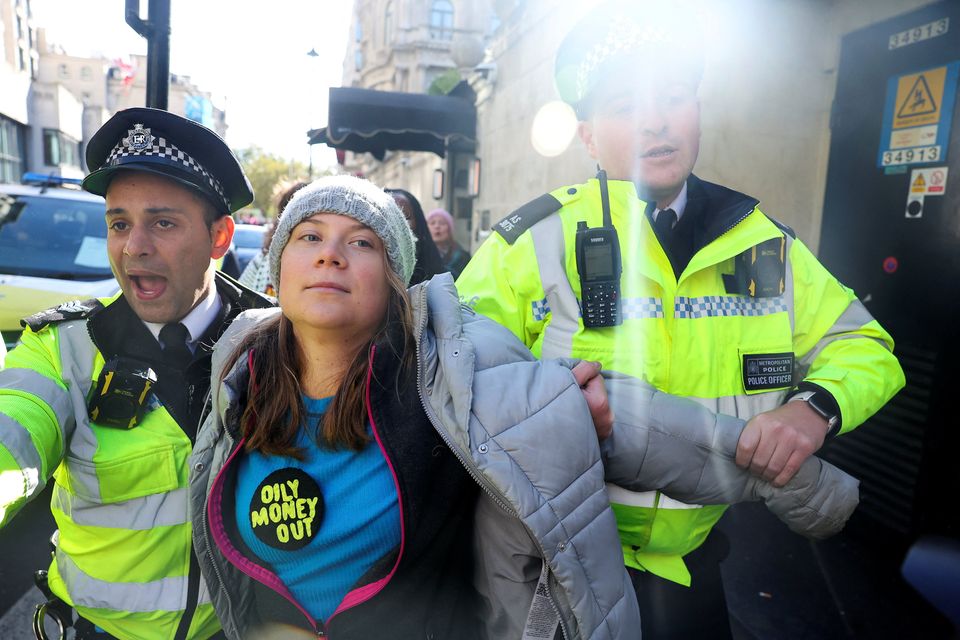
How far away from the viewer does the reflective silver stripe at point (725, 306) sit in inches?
60.6

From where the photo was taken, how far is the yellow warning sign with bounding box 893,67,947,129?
334cm

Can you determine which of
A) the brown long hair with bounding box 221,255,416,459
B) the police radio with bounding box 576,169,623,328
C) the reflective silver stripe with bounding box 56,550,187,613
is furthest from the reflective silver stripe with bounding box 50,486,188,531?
the police radio with bounding box 576,169,623,328

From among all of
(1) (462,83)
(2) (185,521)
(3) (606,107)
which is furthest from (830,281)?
(1) (462,83)

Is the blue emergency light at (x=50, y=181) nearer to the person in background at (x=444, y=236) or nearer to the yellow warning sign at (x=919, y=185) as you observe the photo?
the person in background at (x=444, y=236)

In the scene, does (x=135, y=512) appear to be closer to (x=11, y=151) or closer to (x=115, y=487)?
(x=115, y=487)

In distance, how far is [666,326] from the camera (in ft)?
5.04

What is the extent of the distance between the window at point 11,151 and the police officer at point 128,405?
103ft

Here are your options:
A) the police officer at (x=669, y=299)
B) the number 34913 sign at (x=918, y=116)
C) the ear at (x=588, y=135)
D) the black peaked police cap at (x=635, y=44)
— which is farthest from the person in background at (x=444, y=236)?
the police officer at (x=669, y=299)

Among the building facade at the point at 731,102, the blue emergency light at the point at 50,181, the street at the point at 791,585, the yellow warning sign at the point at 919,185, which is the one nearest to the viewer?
the street at the point at 791,585

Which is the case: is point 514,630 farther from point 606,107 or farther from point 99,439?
point 606,107

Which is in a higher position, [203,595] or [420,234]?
[420,234]

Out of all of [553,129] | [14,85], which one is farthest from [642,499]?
[14,85]

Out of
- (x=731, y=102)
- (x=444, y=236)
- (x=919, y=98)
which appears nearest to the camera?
(x=919, y=98)

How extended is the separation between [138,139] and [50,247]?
12.9 ft
